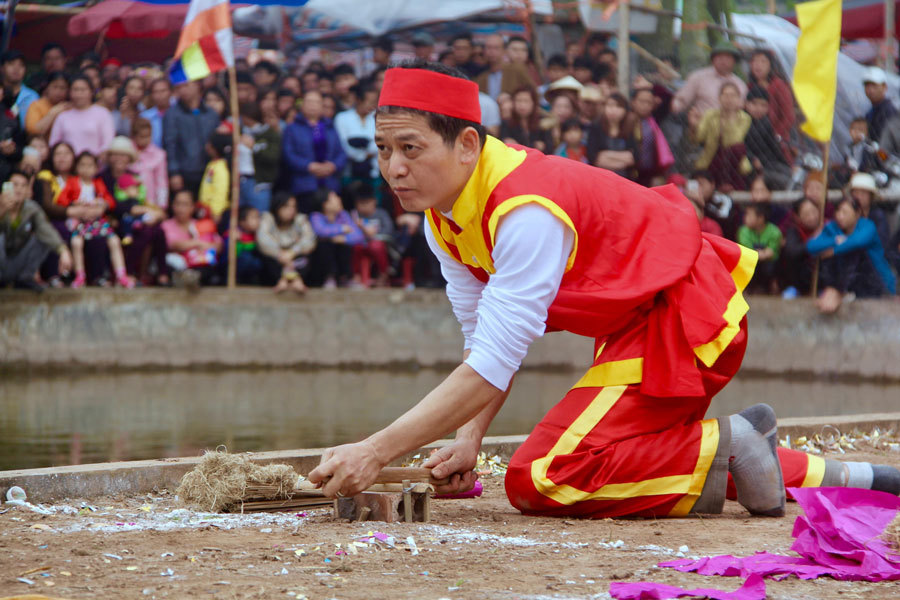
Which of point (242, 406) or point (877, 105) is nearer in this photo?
point (242, 406)

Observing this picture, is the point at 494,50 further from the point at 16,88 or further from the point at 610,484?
the point at 610,484

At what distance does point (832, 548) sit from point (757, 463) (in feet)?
2.58

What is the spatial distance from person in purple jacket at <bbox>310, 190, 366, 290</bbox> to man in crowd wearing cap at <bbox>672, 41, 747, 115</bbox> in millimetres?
3473

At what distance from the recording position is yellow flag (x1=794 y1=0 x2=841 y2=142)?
38.9ft

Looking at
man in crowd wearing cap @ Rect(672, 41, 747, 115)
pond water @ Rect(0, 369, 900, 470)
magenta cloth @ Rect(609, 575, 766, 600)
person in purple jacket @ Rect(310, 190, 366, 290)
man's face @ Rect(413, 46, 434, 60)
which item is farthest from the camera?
man's face @ Rect(413, 46, 434, 60)

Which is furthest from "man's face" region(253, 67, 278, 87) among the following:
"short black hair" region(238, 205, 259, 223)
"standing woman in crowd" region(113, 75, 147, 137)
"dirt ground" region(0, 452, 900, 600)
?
"dirt ground" region(0, 452, 900, 600)

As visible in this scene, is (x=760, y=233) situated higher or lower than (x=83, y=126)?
lower

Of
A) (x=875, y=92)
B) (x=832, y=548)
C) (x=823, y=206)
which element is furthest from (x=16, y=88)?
(x=832, y=548)

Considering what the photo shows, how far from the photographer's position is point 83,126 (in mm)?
12023

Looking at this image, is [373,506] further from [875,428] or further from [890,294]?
[890,294]

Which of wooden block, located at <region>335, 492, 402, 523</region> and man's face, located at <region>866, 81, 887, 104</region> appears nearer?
wooden block, located at <region>335, 492, 402, 523</region>

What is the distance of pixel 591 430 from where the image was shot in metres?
4.11

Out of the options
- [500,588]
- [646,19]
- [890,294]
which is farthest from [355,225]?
[500,588]

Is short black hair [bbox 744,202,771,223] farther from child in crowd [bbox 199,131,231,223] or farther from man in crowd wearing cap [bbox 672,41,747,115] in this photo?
child in crowd [bbox 199,131,231,223]
